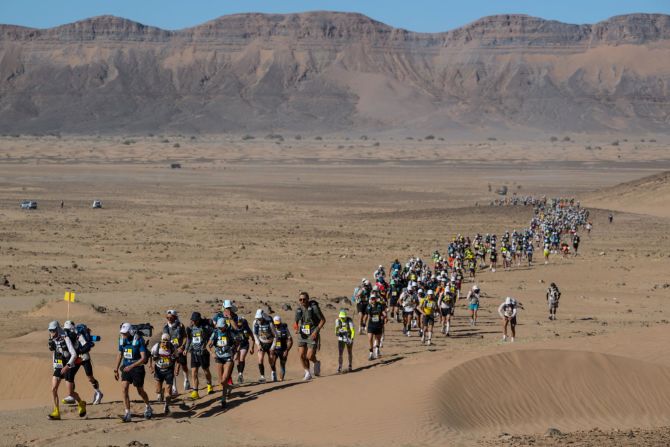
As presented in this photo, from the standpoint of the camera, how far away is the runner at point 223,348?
16250mm

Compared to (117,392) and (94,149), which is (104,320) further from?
(94,149)

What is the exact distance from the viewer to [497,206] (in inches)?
2530

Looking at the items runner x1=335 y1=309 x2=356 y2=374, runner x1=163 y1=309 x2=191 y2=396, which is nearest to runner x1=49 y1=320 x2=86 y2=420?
runner x1=163 y1=309 x2=191 y2=396

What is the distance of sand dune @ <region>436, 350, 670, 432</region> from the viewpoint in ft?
52.8

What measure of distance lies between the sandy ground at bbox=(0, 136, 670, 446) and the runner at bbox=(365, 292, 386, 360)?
1.57ft

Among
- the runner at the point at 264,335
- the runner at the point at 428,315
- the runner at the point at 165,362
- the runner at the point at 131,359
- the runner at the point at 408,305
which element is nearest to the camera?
the runner at the point at 131,359

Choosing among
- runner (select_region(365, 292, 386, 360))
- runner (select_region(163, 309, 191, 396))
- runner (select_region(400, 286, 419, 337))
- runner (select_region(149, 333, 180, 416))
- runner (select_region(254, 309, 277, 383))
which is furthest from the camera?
runner (select_region(400, 286, 419, 337))

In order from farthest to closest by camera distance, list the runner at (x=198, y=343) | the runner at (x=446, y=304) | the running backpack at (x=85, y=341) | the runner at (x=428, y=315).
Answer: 1. the runner at (x=446, y=304)
2. the runner at (x=428, y=315)
3. the runner at (x=198, y=343)
4. the running backpack at (x=85, y=341)

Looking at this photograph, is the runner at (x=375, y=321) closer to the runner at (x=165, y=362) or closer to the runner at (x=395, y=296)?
the runner at (x=165, y=362)

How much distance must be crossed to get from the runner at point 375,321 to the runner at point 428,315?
1.88 meters

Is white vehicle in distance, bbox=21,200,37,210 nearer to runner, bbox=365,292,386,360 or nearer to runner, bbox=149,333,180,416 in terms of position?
runner, bbox=365,292,386,360

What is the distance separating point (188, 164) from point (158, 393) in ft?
313

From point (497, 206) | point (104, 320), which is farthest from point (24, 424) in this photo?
point (497, 206)

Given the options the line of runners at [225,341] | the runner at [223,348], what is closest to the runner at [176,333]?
the line of runners at [225,341]
